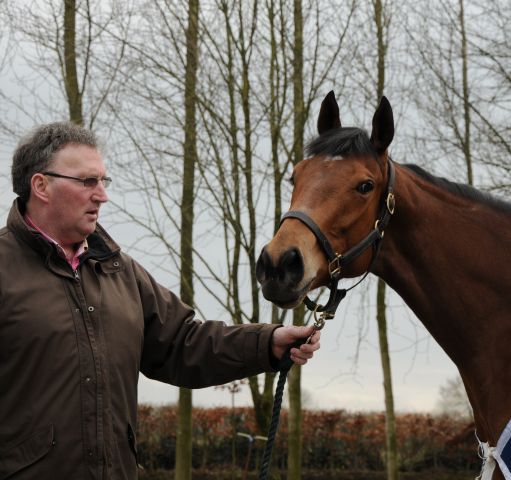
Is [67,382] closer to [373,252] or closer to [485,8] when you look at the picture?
[373,252]

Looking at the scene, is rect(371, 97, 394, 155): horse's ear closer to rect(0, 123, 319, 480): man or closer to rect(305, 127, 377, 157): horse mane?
rect(305, 127, 377, 157): horse mane

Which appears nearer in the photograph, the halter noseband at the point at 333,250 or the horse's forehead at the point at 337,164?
the halter noseband at the point at 333,250

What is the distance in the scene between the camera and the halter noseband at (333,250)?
10.8ft

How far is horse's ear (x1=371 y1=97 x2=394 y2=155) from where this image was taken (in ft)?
11.8

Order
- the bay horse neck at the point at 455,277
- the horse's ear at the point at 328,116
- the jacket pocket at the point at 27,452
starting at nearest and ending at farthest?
the jacket pocket at the point at 27,452, the bay horse neck at the point at 455,277, the horse's ear at the point at 328,116

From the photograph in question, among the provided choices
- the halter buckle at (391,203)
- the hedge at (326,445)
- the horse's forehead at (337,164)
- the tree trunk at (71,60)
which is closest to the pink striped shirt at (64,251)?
the horse's forehead at (337,164)

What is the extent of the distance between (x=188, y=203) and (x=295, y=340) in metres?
4.97

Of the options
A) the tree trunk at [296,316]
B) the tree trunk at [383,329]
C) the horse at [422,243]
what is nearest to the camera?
the horse at [422,243]

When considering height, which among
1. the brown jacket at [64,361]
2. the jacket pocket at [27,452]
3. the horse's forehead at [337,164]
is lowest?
the jacket pocket at [27,452]

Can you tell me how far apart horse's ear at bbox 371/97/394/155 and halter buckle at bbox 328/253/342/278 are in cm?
54

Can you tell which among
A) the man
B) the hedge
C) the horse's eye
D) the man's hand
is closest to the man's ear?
the man

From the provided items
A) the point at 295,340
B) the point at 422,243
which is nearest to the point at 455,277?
the point at 422,243

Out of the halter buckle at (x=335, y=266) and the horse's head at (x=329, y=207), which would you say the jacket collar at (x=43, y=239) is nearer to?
the horse's head at (x=329, y=207)

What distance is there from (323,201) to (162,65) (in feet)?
16.9
